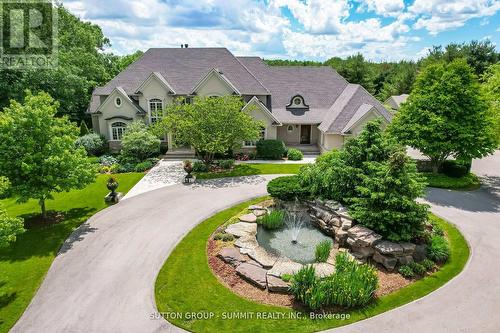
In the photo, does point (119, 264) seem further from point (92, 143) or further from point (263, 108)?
point (263, 108)

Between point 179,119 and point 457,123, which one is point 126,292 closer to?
point 179,119

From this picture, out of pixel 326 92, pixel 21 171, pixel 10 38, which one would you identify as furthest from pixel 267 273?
pixel 10 38

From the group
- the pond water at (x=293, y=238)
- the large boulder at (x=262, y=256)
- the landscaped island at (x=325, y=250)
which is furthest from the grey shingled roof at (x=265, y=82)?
the large boulder at (x=262, y=256)

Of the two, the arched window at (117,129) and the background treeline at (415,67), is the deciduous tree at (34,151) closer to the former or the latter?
the arched window at (117,129)

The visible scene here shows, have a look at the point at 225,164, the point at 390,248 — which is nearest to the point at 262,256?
the point at 390,248

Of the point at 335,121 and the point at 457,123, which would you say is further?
the point at 335,121

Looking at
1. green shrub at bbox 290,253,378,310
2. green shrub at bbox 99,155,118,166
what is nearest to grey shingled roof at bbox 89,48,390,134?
green shrub at bbox 99,155,118,166
